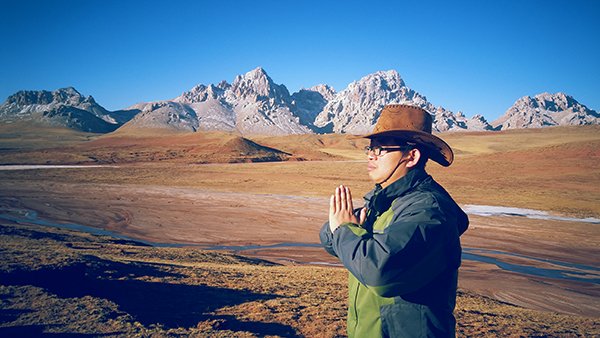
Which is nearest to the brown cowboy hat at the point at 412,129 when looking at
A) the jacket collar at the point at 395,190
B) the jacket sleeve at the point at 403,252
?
the jacket collar at the point at 395,190

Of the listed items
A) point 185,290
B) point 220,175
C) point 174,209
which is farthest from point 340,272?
point 220,175

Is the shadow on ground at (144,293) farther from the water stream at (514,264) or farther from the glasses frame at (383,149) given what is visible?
the water stream at (514,264)

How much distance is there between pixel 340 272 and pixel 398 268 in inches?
468

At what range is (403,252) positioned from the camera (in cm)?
220

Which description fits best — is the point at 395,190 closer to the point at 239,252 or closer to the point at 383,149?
the point at 383,149

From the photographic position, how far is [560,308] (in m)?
12.7

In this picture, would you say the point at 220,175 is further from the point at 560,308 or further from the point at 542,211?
the point at 560,308

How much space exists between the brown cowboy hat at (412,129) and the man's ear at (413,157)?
3.4 inches

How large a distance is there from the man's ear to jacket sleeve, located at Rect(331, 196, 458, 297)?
62 cm

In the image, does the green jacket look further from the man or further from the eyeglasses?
the eyeglasses

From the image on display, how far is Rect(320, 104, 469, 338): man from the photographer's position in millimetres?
2260

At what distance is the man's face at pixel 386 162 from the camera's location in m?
3.03

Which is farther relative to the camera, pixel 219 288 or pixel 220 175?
pixel 220 175

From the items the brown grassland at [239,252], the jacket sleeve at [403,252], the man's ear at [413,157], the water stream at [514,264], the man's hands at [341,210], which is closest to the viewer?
the jacket sleeve at [403,252]
